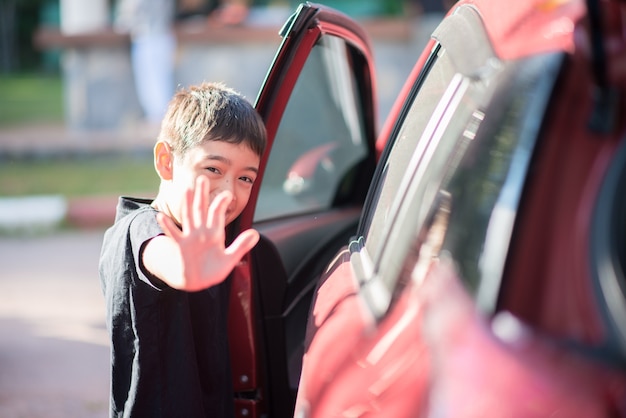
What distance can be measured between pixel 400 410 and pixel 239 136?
105cm

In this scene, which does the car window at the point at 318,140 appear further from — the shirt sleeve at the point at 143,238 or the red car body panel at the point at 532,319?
the red car body panel at the point at 532,319

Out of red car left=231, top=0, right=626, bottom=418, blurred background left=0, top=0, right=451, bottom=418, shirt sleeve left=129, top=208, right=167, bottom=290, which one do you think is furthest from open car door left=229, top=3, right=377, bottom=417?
blurred background left=0, top=0, right=451, bottom=418

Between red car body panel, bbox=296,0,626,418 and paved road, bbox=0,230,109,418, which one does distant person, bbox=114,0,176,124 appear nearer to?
paved road, bbox=0,230,109,418

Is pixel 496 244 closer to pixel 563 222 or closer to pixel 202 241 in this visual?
pixel 563 222

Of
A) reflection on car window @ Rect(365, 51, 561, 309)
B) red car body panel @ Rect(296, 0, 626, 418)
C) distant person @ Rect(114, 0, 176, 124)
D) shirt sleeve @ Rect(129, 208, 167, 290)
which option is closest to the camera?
red car body panel @ Rect(296, 0, 626, 418)

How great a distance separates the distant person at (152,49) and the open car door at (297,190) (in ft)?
29.5

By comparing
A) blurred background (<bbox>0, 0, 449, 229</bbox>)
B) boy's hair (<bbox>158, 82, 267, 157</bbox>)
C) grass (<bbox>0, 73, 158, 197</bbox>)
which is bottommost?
grass (<bbox>0, 73, 158, 197</bbox>)

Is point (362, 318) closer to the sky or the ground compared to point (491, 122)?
closer to the ground

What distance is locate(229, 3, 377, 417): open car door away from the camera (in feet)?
8.12

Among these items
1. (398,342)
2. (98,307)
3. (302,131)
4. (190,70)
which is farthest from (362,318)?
(190,70)

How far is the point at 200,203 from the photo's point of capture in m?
1.79

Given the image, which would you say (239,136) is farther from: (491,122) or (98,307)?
(98,307)

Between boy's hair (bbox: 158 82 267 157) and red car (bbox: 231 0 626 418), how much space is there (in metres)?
0.39

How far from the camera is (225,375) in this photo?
2344mm
